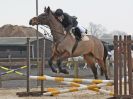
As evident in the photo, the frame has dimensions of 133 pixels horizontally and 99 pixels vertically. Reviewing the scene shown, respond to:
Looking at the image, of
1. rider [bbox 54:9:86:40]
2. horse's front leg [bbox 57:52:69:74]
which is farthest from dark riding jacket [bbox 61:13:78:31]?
horse's front leg [bbox 57:52:69:74]

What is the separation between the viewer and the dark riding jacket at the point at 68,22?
1286 centimetres

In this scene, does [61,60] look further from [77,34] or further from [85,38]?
[85,38]

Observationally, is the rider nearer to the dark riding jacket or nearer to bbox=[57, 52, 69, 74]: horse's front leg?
the dark riding jacket

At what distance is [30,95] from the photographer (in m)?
13.0

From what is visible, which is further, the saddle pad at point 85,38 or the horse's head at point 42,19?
the saddle pad at point 85,38

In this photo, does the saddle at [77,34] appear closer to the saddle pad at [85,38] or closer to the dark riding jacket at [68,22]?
the saddle pad at [85,38]

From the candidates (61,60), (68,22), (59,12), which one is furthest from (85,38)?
(61,60)

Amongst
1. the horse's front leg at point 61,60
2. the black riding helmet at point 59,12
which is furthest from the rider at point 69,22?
the horse's front leg at point 61,60

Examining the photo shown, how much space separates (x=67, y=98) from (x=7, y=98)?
1694mm

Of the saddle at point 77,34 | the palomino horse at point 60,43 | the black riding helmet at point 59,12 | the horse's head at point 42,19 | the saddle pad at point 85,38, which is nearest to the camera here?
the palomino horse at point 60,43

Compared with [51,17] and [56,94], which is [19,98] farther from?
[51,17]

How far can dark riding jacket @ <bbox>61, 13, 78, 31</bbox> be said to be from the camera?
506 inches

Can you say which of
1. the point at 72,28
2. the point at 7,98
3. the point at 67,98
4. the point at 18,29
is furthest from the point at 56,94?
the point at 18,29

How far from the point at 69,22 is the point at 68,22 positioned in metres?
0.05
